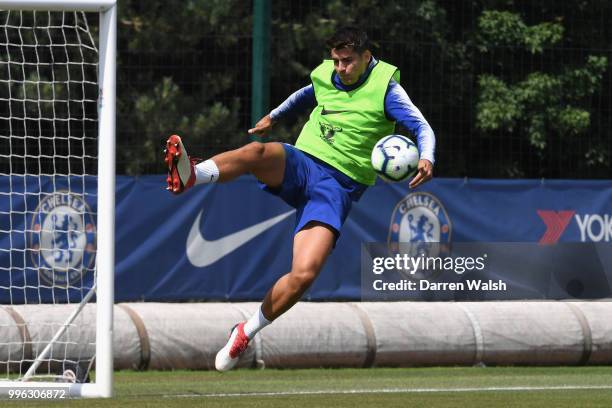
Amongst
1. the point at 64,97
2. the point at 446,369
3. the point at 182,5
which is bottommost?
the point at 446,369

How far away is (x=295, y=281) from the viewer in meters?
8.98

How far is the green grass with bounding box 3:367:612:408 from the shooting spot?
30.9 ft

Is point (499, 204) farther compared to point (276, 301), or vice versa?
point (499, 204)

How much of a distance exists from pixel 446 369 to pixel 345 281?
177 cm

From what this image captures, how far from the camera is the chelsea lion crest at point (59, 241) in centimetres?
1470

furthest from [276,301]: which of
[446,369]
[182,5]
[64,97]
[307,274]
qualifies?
[182,5]

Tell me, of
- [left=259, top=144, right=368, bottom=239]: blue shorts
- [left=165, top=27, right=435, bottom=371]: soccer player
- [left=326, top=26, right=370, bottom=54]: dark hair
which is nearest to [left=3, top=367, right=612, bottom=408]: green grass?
[left=165, top=27, right=435, bottom=371]: soccer player

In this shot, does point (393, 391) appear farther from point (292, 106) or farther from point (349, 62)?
point (349, 62)

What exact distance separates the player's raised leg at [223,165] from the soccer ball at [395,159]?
64cm

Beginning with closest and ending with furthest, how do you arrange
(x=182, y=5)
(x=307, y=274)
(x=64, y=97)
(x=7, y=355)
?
(x=307, y=274) → (x=7, y=355) → (x=64, y=97) → (x=182, y=5)

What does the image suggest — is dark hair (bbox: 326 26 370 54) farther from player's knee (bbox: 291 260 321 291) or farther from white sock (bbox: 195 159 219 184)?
player's knee (bbox: 291 260 321 291)

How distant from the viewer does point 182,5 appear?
24.5 metres

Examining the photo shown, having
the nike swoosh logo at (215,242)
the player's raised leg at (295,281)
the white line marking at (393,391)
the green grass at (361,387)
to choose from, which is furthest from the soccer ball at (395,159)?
the nike swoosh logo at (215,242)

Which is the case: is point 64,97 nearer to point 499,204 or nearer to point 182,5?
point 182,5
